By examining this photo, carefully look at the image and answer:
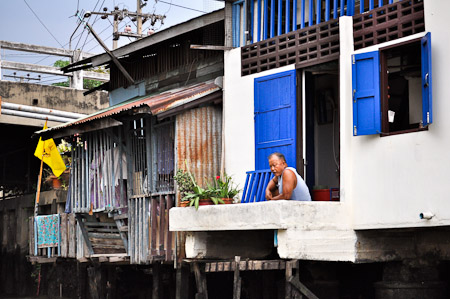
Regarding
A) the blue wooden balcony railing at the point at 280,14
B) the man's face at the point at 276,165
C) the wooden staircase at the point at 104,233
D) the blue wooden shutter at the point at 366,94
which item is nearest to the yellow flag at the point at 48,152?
the wooden staircase at the point at 104,233

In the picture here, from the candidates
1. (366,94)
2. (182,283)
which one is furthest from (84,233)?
(366,94)

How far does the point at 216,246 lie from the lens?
12.5 meters

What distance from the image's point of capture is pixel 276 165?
11352mm

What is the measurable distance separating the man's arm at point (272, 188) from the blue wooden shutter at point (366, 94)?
4.68 ft

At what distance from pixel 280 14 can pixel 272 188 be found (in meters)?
2.78

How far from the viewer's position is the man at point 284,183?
11.0 meters

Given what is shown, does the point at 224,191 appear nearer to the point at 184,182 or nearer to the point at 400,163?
the point at 184,182

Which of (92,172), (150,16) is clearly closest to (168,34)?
(92,172)

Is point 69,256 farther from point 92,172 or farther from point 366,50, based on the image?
point 366,50

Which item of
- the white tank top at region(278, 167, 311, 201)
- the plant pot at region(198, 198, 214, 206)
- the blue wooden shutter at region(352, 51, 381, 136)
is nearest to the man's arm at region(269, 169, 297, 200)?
the white tank top at region(278, 167, 311, 201)

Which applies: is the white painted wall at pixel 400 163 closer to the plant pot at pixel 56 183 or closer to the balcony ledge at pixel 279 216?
the balcony ledge at pixel 279 216

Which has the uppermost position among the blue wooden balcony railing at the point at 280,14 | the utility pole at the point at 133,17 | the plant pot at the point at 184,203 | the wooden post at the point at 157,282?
the utility pole at the point at 133,17

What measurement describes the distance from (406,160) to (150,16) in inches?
1009

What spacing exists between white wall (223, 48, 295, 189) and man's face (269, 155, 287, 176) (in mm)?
1139
